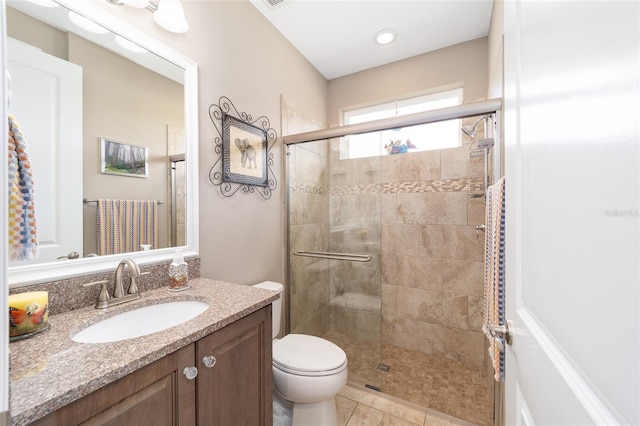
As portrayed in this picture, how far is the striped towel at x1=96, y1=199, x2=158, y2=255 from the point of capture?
3.55 ft

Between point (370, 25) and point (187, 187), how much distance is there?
1.80m

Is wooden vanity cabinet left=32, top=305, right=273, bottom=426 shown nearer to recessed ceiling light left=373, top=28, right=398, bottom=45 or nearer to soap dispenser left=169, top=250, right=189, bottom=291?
Result: soap dispenser left=169, top=250, right=189, bottom=291

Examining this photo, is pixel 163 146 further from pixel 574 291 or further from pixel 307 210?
pixel 574 291

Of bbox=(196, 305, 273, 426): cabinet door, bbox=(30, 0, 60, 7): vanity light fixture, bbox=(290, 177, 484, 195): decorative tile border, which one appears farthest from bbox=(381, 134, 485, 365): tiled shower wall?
bbox=(30, 0, 60, 7): vanity light fixture

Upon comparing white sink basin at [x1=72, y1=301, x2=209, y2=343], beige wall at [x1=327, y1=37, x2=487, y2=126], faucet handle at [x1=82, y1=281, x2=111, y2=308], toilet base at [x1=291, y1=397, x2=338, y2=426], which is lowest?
toilet base at [x1=291, y1=397, x2=338, y2=426]

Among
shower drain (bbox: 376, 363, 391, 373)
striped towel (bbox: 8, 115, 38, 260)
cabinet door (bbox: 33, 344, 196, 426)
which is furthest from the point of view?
shower drain (bbox: 376, 363, 391, 373)

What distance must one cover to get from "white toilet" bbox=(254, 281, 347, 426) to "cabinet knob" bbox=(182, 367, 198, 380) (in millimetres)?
690

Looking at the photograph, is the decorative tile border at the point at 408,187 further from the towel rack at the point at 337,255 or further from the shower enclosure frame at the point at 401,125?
the towel rack at the point at 337,255

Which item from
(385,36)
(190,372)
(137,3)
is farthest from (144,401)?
(385,36)

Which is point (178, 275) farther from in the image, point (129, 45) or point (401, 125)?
point (401, 125)

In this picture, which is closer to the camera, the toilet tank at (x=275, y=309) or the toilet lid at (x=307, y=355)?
the toilet lid at (x=307, y=355)

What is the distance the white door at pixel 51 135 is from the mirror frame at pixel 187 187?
5 centimetres

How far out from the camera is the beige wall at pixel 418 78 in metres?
2.21

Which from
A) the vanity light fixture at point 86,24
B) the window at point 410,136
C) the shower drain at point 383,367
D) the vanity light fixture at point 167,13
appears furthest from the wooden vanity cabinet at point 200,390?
the window at point 410,136
